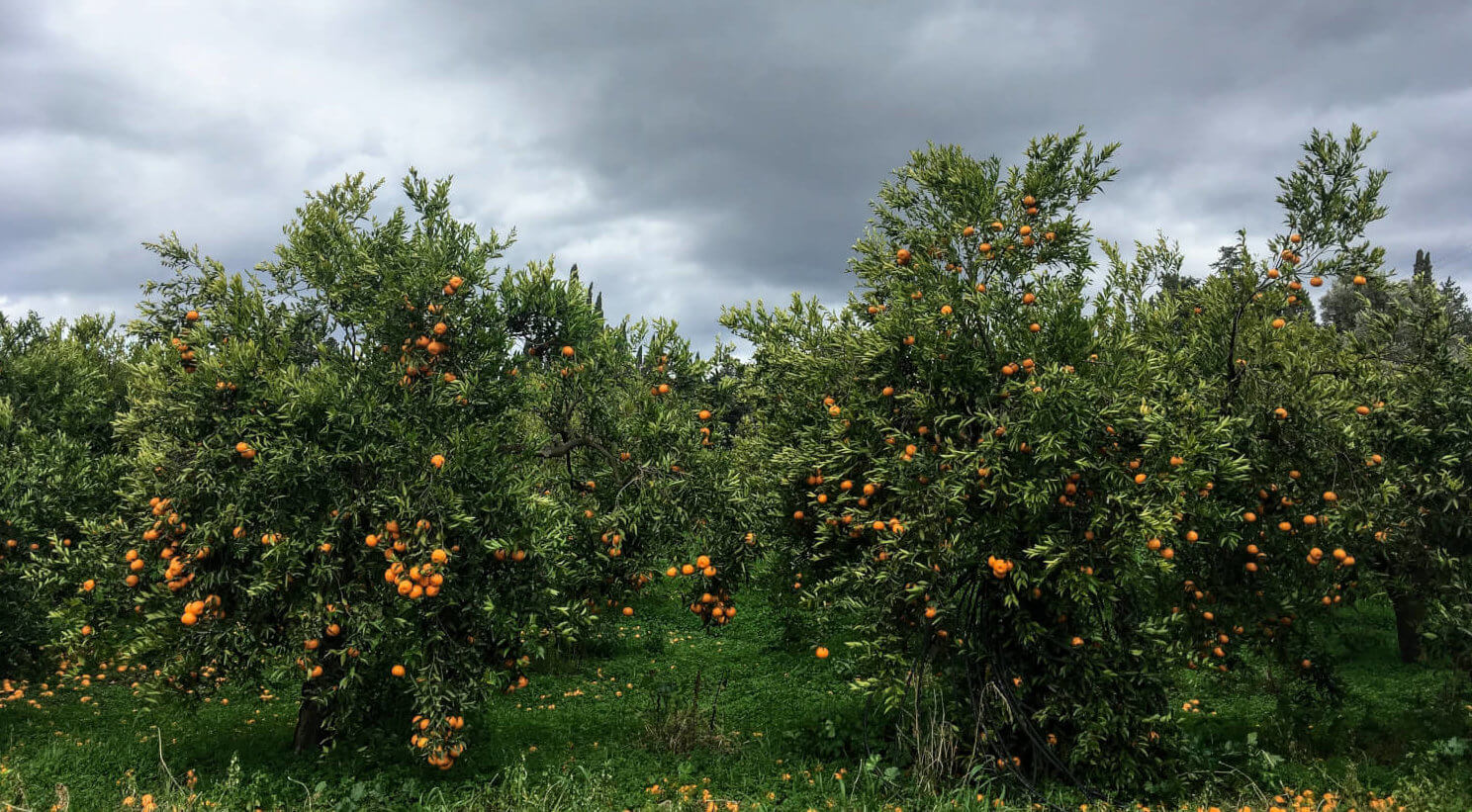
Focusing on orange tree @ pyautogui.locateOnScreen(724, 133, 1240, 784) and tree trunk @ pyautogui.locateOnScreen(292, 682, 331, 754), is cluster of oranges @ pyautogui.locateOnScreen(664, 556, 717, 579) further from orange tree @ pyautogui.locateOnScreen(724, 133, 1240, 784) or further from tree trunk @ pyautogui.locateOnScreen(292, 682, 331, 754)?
tree trunk @ pyautogui.locateOnScreen(292, 682, 331, 754)

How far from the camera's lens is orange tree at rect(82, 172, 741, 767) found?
22.4 ft

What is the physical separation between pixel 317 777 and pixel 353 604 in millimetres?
2650

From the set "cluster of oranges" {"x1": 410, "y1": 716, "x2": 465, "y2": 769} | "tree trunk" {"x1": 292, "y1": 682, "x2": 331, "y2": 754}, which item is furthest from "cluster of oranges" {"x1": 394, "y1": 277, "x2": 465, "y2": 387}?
"tree trunk" {"x1": 292, "y1": 682, "x2": 331, "y2": 754}

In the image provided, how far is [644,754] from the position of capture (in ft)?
30.3

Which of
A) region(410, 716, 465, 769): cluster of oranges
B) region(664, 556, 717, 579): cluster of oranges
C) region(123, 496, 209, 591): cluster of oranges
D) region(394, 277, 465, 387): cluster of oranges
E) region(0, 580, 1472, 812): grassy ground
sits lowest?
region(0, 580, 1472, 812): grassy ground

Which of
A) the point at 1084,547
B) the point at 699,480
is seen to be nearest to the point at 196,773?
the point at 699,480

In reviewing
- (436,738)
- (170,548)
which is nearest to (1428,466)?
(436,738)

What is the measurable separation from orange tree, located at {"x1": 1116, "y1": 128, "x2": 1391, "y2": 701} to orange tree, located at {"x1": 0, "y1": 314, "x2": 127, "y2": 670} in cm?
1055

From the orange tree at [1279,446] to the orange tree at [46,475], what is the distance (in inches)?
415

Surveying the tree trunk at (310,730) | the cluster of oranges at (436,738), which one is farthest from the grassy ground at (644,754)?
the cluster of oranges at (436,738)

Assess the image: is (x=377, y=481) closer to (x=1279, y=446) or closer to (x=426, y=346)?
(x=426, y=346)

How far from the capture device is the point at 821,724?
9867 millimetres

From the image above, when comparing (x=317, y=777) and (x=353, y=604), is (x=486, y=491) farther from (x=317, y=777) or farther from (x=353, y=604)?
(x=317, y=777)

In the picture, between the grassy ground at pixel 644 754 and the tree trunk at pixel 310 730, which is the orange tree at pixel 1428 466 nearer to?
the grassy ground at pixel 644 754
